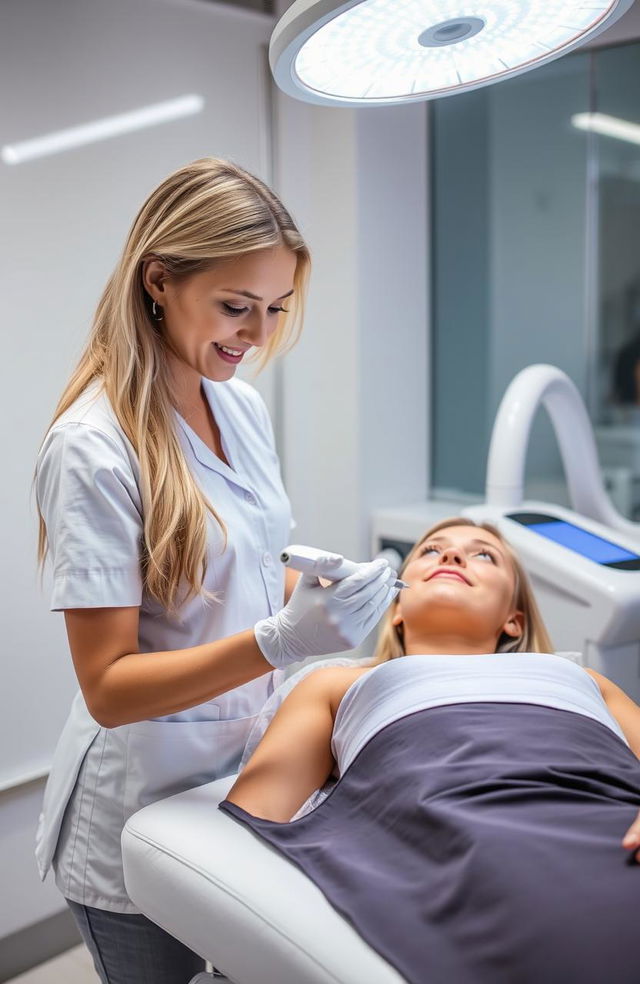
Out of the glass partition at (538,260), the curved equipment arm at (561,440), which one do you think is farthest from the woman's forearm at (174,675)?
the glass partition at (538,260)

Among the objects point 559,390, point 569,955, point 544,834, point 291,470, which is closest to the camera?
point 569,955

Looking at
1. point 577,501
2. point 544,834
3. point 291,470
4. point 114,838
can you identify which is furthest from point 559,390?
point 114,838

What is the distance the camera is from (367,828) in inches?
48.1

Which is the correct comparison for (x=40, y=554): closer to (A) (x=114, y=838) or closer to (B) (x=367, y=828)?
(A) (x=114, y=838)

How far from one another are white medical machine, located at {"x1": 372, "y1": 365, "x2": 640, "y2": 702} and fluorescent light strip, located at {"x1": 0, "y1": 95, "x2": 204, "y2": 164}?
1061mm

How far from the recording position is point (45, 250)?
78.3 inches

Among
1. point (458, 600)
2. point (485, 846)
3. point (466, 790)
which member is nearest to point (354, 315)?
point (458, 600)

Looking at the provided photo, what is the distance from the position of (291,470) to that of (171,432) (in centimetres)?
141

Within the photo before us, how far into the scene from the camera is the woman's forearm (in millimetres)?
1086

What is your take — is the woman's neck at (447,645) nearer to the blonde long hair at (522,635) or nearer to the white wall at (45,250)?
the blonde long hair at (522,635)

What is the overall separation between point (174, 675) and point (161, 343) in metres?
0.45

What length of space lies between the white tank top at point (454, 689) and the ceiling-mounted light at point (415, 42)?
806 millimetres

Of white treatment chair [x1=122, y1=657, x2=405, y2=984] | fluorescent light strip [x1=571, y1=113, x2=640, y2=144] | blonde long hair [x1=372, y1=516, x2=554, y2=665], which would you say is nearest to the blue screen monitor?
blonde long hair [x1=372, y1=516, x2=554, y2=665]

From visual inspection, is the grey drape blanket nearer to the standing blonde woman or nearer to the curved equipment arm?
the standing blonde woman
